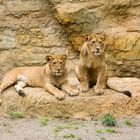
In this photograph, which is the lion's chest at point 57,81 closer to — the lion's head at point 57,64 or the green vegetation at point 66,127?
the lion's head at point 57,64

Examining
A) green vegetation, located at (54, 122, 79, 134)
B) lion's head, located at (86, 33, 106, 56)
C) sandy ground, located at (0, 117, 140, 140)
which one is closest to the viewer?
sandy ground, located at (0, 117, 140, 140)

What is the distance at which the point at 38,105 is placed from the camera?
11.8 metres

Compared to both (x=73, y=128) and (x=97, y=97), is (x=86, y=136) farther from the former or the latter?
(x=97, y=97)

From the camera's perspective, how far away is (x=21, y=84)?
41.0 feet

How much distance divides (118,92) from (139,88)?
532 millimetres

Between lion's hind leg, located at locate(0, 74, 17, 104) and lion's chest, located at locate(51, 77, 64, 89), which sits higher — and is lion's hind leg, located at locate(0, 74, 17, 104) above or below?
below

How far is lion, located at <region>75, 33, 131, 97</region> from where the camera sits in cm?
1173

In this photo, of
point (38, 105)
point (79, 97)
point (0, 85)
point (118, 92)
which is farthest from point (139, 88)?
point (0, 85)

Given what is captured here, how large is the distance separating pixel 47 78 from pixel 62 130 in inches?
75.3

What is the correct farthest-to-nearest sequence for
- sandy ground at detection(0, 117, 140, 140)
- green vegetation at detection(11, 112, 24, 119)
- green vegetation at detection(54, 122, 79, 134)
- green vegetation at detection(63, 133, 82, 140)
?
green vegetation at detection(11, 112, 24, 119), green vegetation at detection(54, 122, 79, 134), sandy ground at detection(0, 117, 140, 140), green vegetation at detection(63, 133, 82, 140)

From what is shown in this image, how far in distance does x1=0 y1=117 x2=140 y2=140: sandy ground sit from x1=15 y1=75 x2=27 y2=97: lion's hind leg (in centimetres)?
72

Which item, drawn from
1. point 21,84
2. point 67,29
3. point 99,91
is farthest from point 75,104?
point 67,29

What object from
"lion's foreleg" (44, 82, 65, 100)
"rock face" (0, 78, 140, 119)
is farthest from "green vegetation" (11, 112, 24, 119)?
"lion's foreleg" (44, 82, 65, 100)

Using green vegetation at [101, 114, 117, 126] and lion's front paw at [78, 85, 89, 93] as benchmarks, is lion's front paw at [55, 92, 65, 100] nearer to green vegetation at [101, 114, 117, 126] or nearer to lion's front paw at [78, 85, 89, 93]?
lion's front paw at [78, 85, 89, 93]
